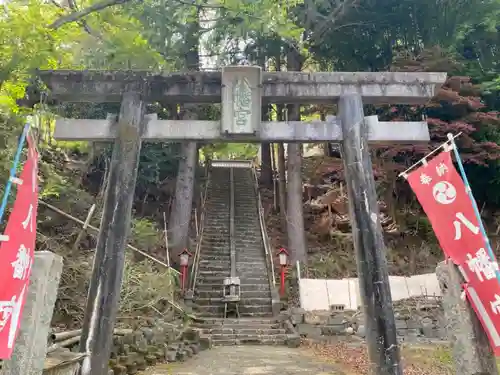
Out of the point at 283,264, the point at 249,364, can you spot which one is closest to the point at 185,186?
the point at 283,264

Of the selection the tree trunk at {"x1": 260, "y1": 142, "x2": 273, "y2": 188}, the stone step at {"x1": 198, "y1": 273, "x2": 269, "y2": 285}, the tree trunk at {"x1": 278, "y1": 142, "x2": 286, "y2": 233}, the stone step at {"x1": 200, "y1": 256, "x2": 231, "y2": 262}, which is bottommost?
the stone step at {"x1": 198, "y1": 273, "x2": 269, "y2": 285}

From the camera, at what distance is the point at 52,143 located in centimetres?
1241

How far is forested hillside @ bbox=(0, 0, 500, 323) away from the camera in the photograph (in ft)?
28.3

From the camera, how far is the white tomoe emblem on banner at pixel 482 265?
12.7ft

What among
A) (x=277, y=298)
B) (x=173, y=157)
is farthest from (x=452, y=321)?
(x=173, y=157)

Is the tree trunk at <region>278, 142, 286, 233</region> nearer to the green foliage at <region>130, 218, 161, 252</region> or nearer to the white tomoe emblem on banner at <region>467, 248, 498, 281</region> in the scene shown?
the green foliage at <region>130, 218, 161, 252</region>

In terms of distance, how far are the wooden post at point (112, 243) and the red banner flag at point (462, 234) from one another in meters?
3.73

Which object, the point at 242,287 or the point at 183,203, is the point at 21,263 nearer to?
the point at 242,287

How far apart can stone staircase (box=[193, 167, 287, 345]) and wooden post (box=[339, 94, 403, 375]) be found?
15.7ft

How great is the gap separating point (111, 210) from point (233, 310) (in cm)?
646

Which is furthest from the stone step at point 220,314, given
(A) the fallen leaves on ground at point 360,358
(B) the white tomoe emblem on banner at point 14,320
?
(B) the white tomoe emblem on banner at point 14,320

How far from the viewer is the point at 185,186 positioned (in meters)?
13.3

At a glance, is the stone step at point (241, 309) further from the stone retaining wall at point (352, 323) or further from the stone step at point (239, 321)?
the stone retaining wall at point (352, 323)

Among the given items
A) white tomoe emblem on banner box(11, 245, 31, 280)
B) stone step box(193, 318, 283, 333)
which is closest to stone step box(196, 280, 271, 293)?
stone step box(193, 318, 283, 333)
